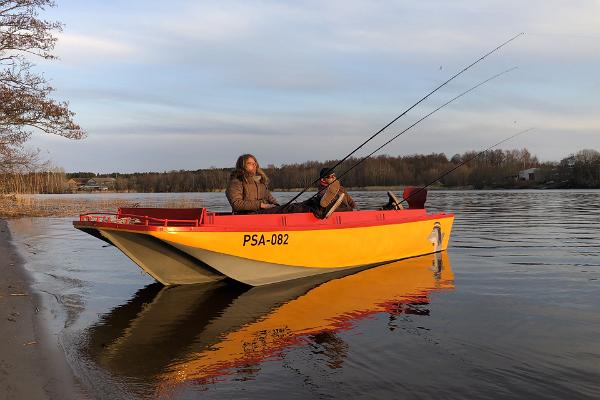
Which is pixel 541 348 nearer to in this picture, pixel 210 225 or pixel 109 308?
pixel 210 225

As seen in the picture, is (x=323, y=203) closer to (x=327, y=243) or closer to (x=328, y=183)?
(x=328, y=183)

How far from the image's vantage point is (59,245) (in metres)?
14.7

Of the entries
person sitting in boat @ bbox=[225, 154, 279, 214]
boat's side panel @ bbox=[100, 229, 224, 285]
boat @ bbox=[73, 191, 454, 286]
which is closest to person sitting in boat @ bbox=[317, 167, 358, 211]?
boat @ bbox=[73, 191, 454, 286]

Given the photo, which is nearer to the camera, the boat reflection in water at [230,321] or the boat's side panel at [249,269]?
the boat reflection in water at [230,321]

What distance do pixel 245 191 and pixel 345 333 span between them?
3718 mm

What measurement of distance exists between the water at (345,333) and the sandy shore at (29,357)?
0.52ft

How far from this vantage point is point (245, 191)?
869 cm

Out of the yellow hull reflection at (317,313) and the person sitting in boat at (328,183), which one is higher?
the person sitting in boat at (328,183)

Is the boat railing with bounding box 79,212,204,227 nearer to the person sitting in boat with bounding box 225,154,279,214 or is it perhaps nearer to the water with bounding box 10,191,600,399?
the water with bounding box 10,191,600,399

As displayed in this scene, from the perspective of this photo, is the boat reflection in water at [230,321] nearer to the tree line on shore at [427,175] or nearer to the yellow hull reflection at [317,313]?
the yellow hull reflection at [317,313]

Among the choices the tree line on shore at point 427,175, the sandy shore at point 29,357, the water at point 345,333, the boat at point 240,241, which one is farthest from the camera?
the tree line on shore at point 427,175

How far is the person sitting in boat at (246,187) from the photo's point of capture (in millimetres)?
8469

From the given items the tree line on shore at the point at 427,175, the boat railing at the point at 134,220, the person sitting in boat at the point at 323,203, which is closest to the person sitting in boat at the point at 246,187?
the person sitting in boat at the point at 323,203

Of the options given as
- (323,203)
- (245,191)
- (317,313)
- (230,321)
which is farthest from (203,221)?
(323,203)
